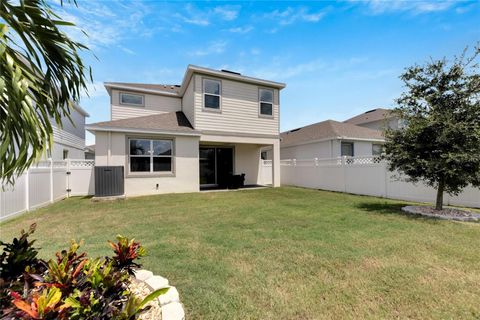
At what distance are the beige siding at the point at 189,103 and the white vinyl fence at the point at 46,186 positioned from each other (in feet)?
17.8

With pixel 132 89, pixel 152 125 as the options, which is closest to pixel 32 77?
pixel 152 125

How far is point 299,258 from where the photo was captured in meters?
3.58

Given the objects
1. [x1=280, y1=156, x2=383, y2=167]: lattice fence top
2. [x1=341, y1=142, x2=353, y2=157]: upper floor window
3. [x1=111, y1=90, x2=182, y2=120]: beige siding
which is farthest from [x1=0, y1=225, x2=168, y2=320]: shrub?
[x1=341, y1=142, x2=353, y2=157]: upper floor window

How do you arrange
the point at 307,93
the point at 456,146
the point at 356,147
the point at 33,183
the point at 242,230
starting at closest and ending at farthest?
the point at 242,230 → the point at 456,146 → the point at 33,183 → the point at 307,93 → the point at 356,147

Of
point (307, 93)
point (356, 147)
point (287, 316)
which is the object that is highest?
point (307, 93)

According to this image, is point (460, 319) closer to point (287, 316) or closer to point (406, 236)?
point (287, 316)

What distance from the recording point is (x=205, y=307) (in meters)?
2.40

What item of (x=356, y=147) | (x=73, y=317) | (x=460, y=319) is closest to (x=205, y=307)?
(x=73, y=317)

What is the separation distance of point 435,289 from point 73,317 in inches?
144

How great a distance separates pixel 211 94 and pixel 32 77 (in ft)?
34.3

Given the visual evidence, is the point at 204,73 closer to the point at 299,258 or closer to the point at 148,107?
the point at 148,107

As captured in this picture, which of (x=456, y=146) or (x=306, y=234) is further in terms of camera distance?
(x=456, y=146)

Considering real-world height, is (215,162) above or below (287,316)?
above

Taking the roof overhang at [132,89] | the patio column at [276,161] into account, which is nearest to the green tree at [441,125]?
the patio column at [276,161]
